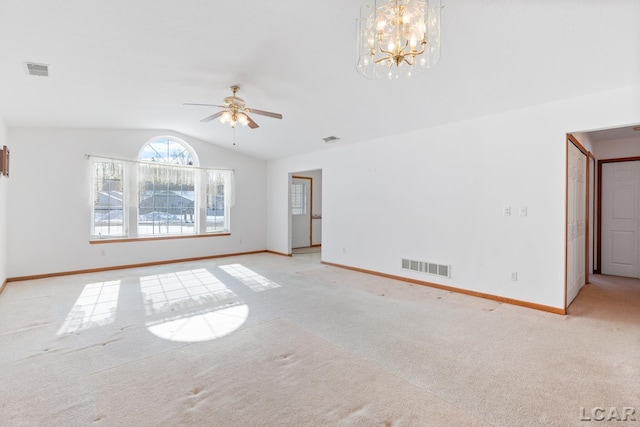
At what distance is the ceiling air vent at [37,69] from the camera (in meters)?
3.16

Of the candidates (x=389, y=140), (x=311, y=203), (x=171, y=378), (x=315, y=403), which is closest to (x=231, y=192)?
(x=311, y=203)

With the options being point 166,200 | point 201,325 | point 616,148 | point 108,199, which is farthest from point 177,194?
point 616,148

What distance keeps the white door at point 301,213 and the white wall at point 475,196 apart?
3074 millimetres

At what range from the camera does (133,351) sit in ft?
8.77

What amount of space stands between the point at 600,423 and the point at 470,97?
3.28 metres

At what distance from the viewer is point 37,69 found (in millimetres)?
3248

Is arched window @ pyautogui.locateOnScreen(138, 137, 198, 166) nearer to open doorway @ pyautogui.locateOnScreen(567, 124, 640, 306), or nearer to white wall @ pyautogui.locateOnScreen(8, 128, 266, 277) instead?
white wall @ pyautogui.locateOnScreen(8, 128, 266, 277)

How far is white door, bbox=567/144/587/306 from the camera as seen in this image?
3828 millimetres

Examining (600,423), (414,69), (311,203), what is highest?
(414,69)

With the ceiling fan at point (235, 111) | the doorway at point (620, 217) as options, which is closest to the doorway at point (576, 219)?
the doorway at point (620, 217)

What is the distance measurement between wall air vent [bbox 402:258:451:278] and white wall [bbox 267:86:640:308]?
78 millimetres

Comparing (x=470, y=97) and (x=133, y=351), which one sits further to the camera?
(x=470, y=97)

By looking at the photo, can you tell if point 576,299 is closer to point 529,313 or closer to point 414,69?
point 529,313

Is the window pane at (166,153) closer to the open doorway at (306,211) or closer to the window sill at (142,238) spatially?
the window sill at (142,238)
